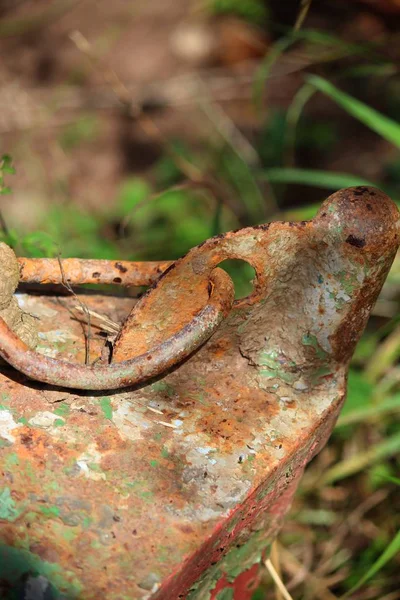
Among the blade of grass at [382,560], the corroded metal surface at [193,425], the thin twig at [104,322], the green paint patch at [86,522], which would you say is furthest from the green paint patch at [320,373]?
the blade of grass at [382,560]

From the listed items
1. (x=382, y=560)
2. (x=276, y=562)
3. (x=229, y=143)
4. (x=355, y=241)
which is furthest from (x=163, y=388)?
(x=229, y=143)

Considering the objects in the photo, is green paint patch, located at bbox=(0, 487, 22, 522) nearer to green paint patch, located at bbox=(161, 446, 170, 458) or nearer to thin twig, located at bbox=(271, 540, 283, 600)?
green paint patch, located at bbox=(161, 446, 170, 458)

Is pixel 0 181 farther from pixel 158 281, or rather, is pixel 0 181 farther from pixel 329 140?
pixel 329 140

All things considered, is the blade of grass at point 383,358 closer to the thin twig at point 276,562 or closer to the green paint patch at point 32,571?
the thin twig at point 276,562

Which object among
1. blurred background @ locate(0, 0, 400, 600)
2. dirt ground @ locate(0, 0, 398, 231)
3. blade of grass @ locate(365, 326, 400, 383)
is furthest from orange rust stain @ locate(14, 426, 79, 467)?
dirt ground @ locate(0, 0, 398, 231)

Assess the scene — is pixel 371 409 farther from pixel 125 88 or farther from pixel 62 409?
pixel 125 88

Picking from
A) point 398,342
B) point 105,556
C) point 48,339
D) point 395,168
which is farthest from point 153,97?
point 105,556

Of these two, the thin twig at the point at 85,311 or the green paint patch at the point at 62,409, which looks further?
the thin twig at the point at 85,311
